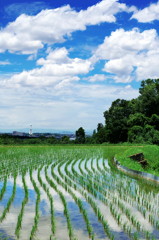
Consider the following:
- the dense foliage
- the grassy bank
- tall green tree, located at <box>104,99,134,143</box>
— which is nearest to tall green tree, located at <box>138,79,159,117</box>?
the dense foliage

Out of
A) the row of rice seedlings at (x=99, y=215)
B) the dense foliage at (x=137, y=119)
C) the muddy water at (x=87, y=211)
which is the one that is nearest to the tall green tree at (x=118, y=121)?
the dense foliage at (x=137, y=119)

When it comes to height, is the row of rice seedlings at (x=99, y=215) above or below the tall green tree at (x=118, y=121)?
below

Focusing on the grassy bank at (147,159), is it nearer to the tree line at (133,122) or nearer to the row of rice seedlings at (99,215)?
the row of rice seedlings at (99,215)

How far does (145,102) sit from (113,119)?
7987 millimetres

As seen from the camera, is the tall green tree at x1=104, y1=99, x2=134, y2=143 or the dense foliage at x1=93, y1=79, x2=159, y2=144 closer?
the dense foliage at x1=93, y1=79, x2=159, y2=144

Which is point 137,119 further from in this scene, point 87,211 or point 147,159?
point 87,211

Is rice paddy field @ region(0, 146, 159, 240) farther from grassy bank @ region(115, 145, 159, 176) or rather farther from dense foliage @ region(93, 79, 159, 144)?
dense foliage @ region(93, 79, 159, 144)

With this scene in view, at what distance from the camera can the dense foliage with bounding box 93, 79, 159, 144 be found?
120 ft

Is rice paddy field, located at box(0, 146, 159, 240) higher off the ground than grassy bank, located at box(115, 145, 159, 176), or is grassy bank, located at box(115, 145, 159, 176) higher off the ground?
grassy bank, located at box(115, 145, 159, 176)

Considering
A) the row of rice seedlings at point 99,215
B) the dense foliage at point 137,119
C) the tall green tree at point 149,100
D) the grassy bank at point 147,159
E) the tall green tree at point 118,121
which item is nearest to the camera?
the row of rice seedlings at point 99,215

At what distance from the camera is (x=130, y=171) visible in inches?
483

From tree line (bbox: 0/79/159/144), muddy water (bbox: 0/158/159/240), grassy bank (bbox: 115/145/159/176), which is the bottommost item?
muddy water (bbox: 0/158/159/240)

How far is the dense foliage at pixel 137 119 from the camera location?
36.5 metres

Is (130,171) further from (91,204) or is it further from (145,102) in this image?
(145,102)
